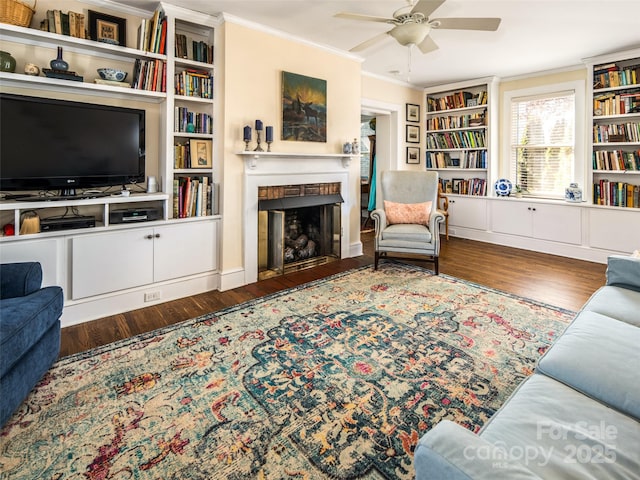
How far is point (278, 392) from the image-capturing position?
6.37 feet

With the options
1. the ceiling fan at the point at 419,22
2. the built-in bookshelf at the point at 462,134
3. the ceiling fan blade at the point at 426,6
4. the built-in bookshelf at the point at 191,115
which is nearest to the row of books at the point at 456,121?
the built-in bookshelf at the point at 462,134

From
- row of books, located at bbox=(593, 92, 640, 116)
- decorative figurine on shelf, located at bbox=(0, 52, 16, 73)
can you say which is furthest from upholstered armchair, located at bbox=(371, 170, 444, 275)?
decorative figurine on shelf, located at bbox=(0, 52, 16, 73)

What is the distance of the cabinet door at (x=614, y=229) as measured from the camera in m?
4.34

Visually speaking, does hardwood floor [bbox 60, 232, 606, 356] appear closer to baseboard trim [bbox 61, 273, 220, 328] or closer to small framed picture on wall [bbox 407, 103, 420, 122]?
baseboard trim [bbox 61, 273, 220, 328]

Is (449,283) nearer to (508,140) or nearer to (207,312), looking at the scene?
(207,312)

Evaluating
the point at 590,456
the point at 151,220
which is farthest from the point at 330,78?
the point at 590,456

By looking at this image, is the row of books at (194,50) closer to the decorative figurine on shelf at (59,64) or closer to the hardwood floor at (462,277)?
the decorative figurine on shelf at (59,64)

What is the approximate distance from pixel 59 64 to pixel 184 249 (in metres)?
1.69

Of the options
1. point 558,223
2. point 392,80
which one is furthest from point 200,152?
point 558,223

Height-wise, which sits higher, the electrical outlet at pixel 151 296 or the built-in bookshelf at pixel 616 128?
the built-in bookshelf at pixel 616 128

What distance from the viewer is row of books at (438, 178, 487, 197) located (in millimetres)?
5922

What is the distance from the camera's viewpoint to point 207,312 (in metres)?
3.03

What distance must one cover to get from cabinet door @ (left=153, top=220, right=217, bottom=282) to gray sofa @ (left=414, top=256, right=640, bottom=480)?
2.90 meters

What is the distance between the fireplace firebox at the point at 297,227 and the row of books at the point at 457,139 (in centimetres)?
277
